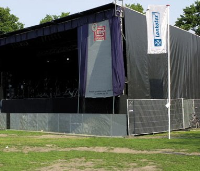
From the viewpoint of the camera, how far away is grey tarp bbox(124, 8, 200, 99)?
20.9 m

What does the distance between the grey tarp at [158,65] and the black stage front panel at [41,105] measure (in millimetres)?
4840

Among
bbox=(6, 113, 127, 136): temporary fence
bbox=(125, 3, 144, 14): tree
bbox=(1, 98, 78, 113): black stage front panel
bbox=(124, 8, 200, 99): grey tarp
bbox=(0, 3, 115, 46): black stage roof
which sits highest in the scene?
bbox=(125, 3, 144, 14): tree

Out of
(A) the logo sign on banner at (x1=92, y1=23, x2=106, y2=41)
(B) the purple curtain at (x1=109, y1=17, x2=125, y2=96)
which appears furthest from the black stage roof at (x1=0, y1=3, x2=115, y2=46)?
(B) the purple curtain at (x1=109, y1=17, x2=125, y2=96)

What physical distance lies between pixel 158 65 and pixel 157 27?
5376mm

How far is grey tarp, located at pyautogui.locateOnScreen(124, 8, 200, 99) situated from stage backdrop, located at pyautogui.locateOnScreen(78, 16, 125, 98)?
32.3 inches

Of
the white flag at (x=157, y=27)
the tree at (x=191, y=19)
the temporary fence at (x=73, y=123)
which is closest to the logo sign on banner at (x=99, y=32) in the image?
the white flag at (x=157, y=27)

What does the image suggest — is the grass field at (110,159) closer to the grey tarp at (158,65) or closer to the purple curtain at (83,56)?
the grey tarp at (158,65)

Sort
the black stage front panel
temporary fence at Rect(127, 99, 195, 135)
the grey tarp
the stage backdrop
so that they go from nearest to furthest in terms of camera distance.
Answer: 1. temporary fence at Rect(127, 99, 195, 135)
2. the stage backdrop
3. the grey tarp
4. the black stage front panel

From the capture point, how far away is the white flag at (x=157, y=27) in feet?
59.1

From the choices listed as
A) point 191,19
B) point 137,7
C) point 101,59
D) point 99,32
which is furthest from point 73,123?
point 137,7

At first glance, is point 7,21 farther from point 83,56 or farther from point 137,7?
point 83,56

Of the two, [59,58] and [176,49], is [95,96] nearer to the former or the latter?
[176,49]

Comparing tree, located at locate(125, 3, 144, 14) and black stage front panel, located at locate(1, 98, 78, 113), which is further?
tree, located at locate(125, 3, 144, 14)

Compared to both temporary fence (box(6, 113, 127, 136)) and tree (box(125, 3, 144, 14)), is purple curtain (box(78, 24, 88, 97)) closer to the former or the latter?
temporary fence (box(6, 113, 127, 136))
